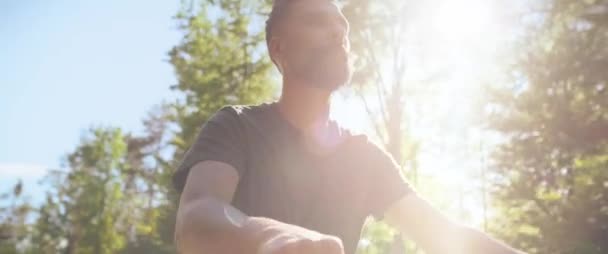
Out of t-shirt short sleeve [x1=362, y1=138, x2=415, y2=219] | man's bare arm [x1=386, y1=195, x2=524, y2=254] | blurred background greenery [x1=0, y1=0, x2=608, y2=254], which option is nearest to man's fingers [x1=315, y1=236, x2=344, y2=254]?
man's bare arm [x1=386, y1=195, x2=524, y2=254]

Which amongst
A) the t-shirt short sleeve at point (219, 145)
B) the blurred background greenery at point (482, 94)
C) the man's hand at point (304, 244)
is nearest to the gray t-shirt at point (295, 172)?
the t-shirt short sleeve at point (219, 145)

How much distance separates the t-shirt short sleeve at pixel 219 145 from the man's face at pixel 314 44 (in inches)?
10.0

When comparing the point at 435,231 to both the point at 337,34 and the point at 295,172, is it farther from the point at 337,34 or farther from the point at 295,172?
the point at 337,34

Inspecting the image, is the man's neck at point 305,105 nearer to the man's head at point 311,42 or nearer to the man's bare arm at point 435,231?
the man's head at point 311,42

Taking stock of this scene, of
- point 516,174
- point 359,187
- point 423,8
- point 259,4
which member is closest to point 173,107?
point 259,4

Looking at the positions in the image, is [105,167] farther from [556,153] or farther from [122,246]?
[556,153]

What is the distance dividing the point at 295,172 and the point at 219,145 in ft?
1.24

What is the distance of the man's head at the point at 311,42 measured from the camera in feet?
5.66

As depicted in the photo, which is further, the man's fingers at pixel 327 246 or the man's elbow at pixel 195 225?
the man's elbow at pixel 195 225

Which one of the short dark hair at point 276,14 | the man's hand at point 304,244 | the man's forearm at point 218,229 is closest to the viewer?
the man's hand at point 304,244

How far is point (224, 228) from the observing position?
925 millimetres

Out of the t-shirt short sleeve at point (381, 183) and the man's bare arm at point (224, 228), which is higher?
the man's bare arm at point (224, 228)

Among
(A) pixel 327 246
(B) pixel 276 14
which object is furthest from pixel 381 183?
(A) pixel 327 246

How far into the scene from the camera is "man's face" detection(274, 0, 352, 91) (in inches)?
67.9
